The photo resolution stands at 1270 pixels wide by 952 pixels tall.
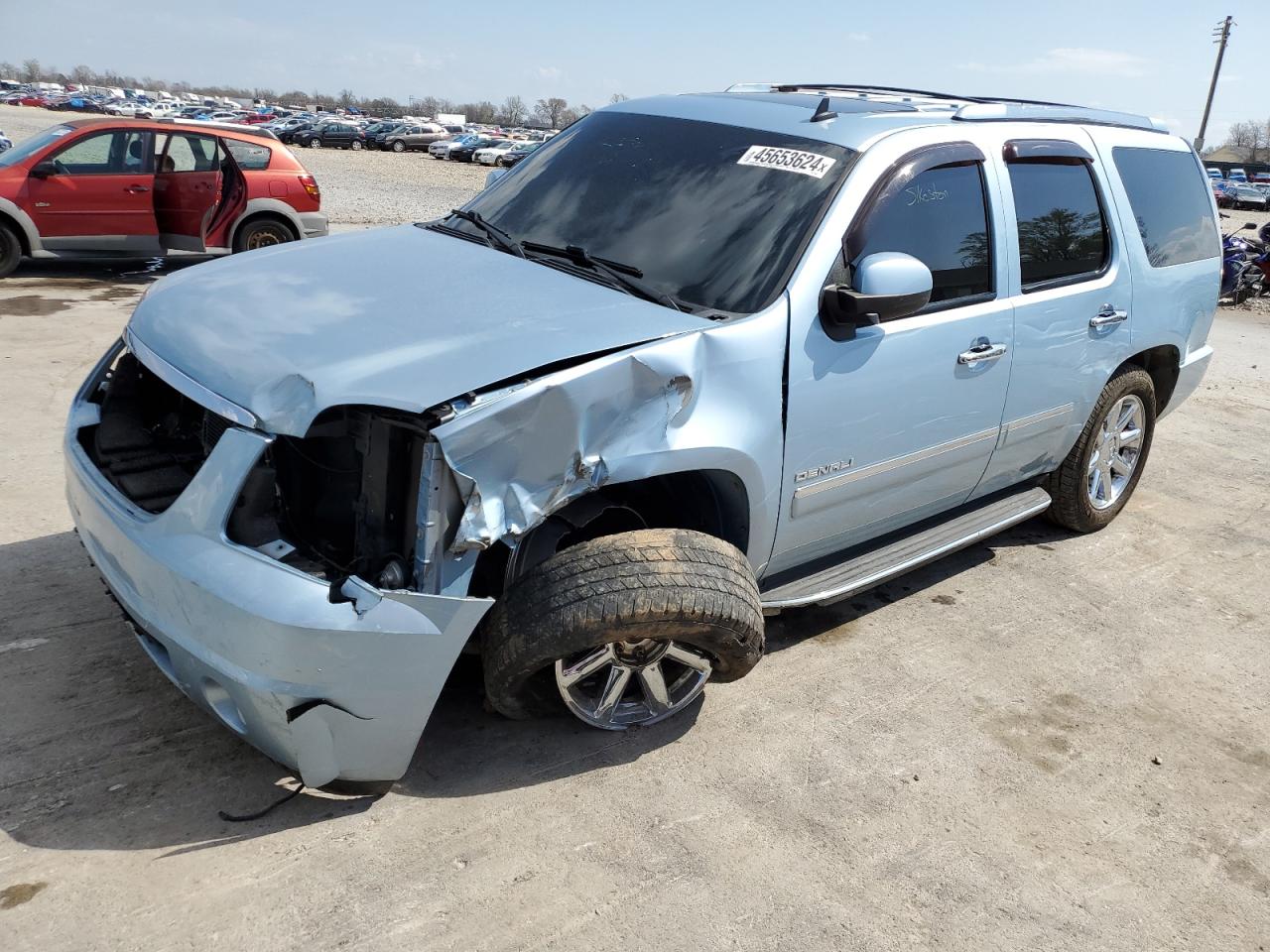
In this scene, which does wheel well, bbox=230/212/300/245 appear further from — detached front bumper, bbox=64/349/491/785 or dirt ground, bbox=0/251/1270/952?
detached front bumper, bbox=64/349/491/785

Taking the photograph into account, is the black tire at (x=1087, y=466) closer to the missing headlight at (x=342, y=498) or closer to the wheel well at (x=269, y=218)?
the missing headlight at (x=342, y=498)

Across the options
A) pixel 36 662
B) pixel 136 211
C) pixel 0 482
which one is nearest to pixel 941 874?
pixel 36 662

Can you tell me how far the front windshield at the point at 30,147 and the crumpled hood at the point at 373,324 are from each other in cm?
775

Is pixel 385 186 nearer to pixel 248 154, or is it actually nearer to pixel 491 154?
pixel 248 154

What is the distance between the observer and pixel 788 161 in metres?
3.69

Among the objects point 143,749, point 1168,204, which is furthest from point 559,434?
point 1168,204

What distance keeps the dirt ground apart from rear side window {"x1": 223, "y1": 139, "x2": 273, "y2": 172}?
705cm

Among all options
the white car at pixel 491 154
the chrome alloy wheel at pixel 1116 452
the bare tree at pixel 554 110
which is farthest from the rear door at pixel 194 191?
the bare tree at pixel 554 110

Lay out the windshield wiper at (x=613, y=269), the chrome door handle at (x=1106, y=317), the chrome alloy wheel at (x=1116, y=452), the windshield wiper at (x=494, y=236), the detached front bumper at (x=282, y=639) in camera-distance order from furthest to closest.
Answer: the chrome alloy wheel at (x=1116, y=452) < the chrome door handle at (x=1106, y=317) < the windshield wiper at (x=494, y=236) < the windshield wiper at (x=613, y=269) < the detached front bumper at (x=282, y=639)

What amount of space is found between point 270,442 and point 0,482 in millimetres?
3037

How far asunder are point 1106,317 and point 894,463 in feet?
5.16

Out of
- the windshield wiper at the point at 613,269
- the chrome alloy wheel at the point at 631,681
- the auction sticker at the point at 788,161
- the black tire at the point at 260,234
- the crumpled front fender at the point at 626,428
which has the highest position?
the auction sticker at the point at 788,161

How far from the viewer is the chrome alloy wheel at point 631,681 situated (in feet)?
10.5

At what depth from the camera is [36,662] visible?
3.53 metres
